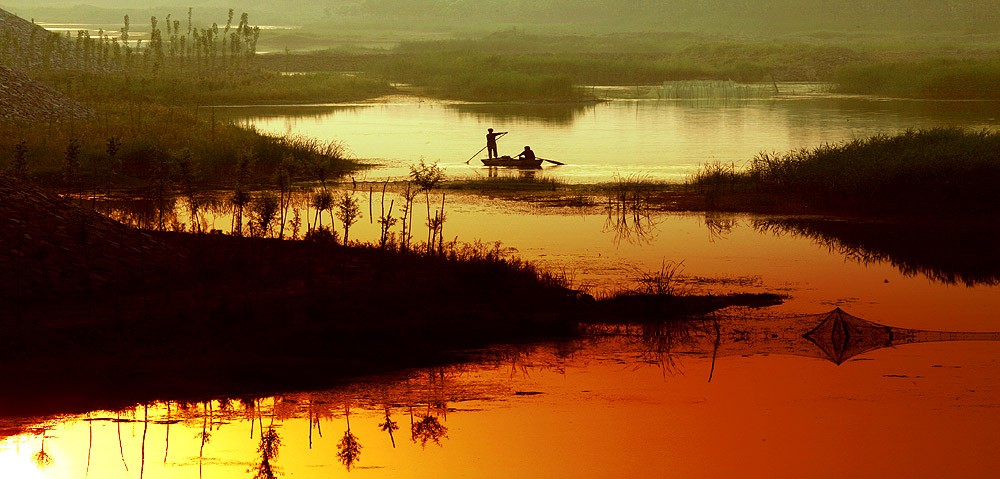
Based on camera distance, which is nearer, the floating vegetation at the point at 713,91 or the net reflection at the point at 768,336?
the net reflection at the point at 768,336

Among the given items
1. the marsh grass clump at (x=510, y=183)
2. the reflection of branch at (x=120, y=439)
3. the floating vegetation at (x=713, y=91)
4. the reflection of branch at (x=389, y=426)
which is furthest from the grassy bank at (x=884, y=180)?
the floating vegetation at (x=713, y=91)

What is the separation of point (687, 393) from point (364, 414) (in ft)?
11.1

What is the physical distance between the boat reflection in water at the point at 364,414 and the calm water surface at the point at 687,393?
0.03 m

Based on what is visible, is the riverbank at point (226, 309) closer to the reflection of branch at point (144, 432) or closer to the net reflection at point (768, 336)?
the reflection of branch at point (144, 432)

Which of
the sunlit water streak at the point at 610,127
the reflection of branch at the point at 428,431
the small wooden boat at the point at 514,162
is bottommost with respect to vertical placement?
the reflection of branch at the point at 428,431

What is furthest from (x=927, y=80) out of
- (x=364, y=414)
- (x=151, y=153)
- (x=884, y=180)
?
(x=364, y=414)

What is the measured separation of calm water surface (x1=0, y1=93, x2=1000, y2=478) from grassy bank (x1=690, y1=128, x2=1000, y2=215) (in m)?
2.17

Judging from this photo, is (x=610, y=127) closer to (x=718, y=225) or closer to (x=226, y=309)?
(x=718, y=225)

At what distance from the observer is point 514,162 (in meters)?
→ 36.2

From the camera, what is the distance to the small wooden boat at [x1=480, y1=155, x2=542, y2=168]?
36.1 metres

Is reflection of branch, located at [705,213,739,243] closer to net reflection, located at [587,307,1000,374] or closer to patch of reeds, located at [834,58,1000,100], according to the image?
net reflection, located at [587,307,1000,374]

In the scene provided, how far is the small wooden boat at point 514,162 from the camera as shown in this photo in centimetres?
3606

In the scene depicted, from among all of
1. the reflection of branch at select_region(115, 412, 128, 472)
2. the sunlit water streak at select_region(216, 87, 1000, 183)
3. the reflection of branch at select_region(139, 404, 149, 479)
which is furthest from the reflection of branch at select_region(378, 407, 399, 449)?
the sunlit water streak at select_region(216, 87, 1000, 183)

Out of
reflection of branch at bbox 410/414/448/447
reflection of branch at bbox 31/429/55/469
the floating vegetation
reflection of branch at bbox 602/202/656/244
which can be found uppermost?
the floating vegetation
